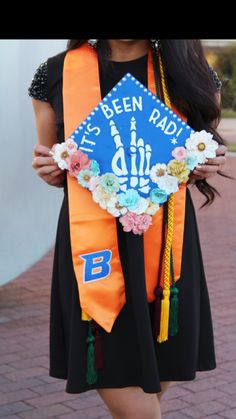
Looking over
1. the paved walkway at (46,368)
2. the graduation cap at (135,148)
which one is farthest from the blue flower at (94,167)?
the paved walkway at (46,368)

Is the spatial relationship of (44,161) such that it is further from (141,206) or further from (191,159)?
(191,159)

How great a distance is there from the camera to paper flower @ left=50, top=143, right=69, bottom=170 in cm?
227

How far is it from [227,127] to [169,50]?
20.4 meters

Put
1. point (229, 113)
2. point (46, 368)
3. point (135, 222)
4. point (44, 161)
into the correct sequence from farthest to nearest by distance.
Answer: point (229, 113) → point (46, 368) → point (44, 161) → point (135, 222)

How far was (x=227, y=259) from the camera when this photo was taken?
666cm

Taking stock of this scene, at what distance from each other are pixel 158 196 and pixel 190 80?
13.4 inches

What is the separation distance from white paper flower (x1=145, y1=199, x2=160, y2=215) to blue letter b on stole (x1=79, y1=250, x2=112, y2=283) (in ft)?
0.52

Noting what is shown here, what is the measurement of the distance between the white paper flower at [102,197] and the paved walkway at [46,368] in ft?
5.02

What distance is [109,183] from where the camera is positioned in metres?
2.25

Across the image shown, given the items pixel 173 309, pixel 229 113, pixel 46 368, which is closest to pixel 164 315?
pixel 173 309

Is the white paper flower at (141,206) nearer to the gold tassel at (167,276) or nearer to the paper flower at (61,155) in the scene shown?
the gold tassel at (167,276)

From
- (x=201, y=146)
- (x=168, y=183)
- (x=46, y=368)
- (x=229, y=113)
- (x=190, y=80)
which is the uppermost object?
(x=229, y=113)

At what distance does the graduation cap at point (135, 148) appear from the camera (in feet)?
7.37
